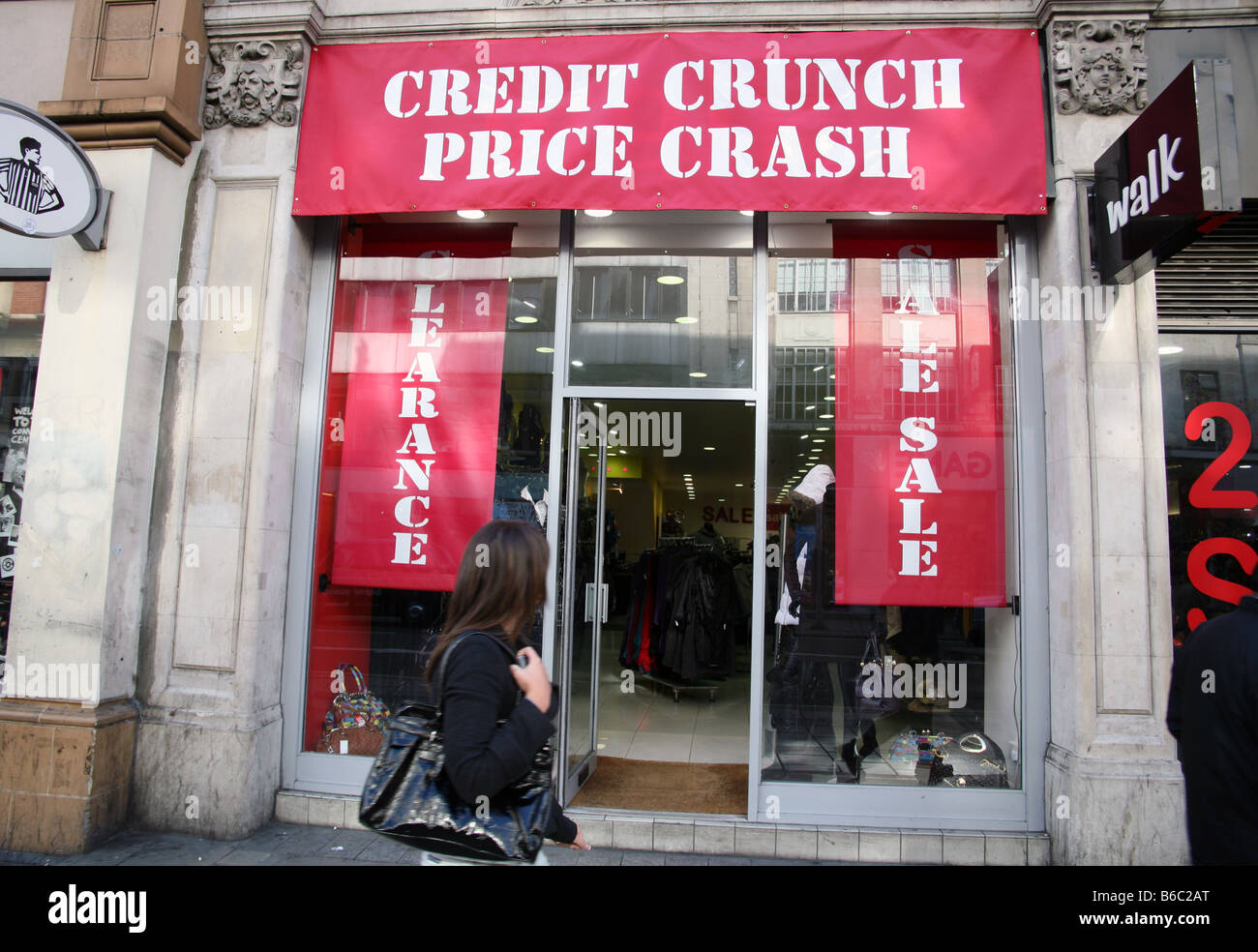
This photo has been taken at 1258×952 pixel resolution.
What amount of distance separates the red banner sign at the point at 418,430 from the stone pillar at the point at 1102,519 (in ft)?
11.7

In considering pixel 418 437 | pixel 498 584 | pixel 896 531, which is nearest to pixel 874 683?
pixel 896 531

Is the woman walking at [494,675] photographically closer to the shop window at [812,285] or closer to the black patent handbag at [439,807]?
the black patent handbag at [439,807]

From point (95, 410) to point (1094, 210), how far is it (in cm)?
623

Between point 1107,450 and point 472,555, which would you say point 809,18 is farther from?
point 472,555

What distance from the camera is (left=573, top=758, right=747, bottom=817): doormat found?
494 cm

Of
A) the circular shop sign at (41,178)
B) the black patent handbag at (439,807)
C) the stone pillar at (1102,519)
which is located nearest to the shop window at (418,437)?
the circular shop sign at (41,178)

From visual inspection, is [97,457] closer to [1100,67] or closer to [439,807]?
[439,807]

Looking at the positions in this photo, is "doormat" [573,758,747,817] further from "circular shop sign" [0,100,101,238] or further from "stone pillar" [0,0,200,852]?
"circular shop sign" [0,100,101,238]

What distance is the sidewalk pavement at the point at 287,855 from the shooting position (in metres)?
4.24

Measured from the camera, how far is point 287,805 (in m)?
4.82

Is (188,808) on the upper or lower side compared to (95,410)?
lower

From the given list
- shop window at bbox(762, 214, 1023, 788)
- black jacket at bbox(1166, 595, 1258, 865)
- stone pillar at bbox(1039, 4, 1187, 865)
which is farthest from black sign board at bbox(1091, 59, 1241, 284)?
black jacket at bbox(1166, 595, 1258, 865)
